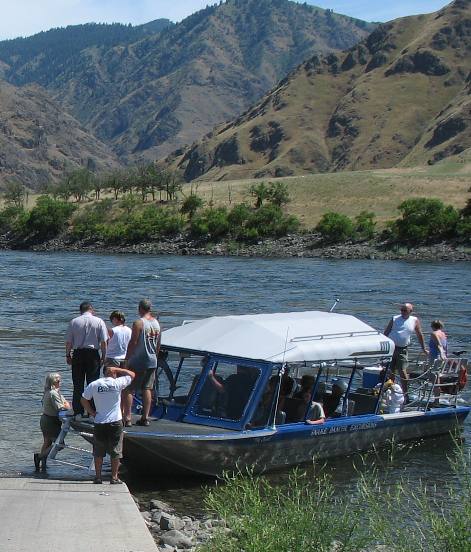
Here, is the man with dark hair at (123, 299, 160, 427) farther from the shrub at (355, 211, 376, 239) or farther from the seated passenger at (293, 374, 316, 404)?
the shrub at (355, 211, 376, 239)

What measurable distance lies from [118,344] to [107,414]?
2.26 metres

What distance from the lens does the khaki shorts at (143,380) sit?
15789 mm

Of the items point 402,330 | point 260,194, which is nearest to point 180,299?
point 402,330

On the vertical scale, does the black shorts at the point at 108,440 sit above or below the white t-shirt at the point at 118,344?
below

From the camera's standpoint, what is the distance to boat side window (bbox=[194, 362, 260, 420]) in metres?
16.0

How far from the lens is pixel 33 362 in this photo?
27.5 meters

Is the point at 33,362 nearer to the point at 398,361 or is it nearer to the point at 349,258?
the point at 398,361

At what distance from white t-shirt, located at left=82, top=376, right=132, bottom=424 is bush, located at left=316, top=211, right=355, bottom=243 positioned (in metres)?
79.2

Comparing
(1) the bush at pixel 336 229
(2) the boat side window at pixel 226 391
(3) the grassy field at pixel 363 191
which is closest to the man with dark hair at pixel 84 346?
(2) the boat side window at pixel 226 391

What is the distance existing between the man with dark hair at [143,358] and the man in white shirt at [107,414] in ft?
3.95

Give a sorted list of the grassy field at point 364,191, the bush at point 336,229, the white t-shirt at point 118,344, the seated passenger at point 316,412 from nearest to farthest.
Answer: the white t-shirt at point 118,344 < the seated passenger at point 316,412 < the bush at point 336,229 < the grassy field at point 364,191

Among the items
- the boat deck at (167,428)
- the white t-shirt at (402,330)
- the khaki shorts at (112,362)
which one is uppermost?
the khaki shorts at (112,362)

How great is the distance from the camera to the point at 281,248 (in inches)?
3676

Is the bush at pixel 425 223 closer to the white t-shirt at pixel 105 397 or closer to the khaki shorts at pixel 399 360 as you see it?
the khaki shorts at pixel 399 360
